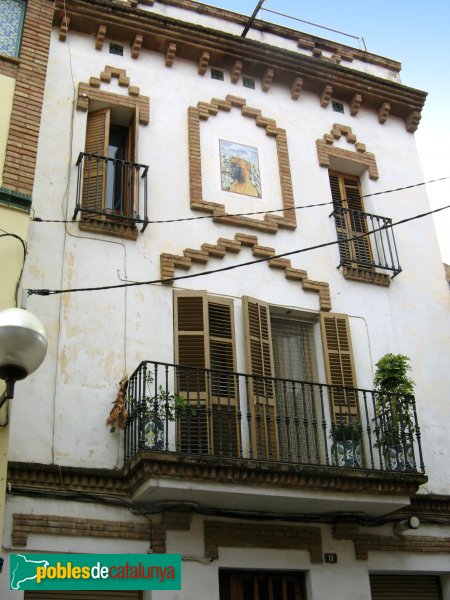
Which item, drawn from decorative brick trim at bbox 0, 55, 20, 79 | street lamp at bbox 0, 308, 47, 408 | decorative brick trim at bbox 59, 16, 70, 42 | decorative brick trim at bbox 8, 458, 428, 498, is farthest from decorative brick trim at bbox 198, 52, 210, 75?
street lamp at bbox 0, 308, 47, 408

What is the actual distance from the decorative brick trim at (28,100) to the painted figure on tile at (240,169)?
11.0 ft

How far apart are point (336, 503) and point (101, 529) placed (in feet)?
9.51

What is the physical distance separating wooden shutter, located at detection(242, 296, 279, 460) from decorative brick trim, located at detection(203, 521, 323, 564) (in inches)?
35.1

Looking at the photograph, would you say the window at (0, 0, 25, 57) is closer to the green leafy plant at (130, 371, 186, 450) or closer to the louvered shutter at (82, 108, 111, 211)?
the louvered shutter at (82, 108, 111, 211)

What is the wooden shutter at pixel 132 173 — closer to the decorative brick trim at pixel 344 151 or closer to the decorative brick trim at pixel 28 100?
the decorative brick trim at pixel 28 100

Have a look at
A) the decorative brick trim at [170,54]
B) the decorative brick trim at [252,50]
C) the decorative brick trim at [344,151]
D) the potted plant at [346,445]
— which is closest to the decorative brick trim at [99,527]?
the potted plant at [346,445]

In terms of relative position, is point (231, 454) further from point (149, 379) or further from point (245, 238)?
point (245, 238)

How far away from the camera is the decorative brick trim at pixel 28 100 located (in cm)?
896

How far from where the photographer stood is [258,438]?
9.99 m

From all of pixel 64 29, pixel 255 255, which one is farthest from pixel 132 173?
pixel 64 29

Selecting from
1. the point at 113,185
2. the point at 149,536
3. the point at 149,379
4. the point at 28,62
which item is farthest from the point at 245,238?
the point at 149,536

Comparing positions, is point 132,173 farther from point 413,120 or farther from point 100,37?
point 413,120

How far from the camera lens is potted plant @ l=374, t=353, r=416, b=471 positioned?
10102 millimetres

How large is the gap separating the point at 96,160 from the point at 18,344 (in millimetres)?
6151
